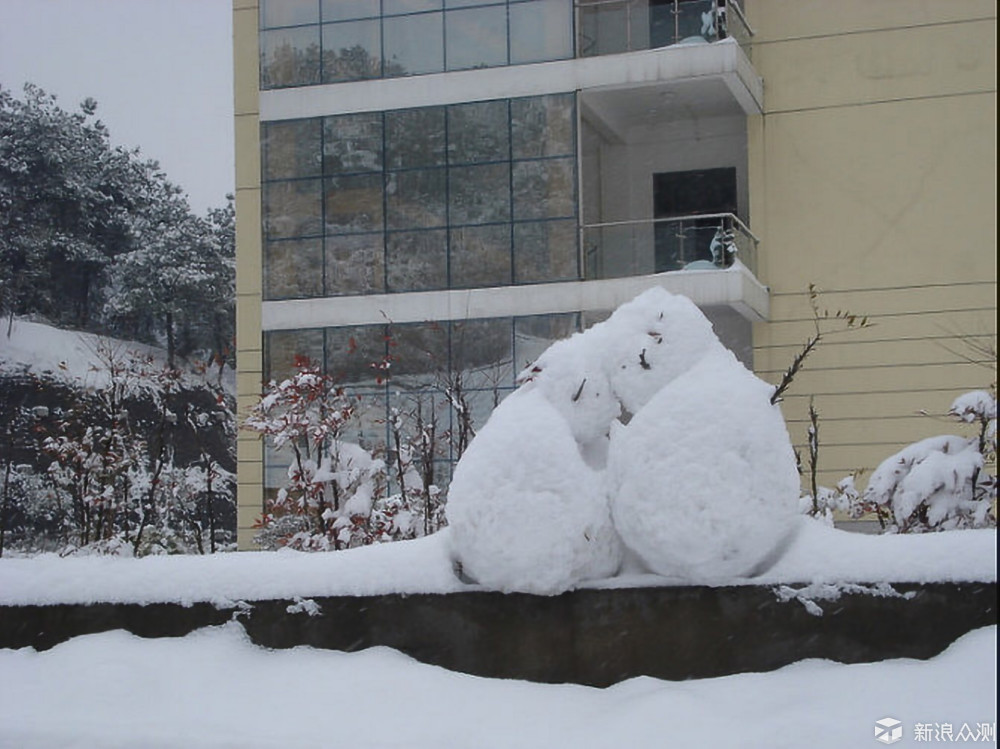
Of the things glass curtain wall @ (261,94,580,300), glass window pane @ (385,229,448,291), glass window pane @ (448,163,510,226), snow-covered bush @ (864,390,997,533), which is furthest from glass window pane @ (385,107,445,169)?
snow-covered bush @ (864,390,997,533)

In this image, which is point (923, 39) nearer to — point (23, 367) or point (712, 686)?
point (712, 686)

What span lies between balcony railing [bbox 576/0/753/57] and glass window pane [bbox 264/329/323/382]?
6.00 meters

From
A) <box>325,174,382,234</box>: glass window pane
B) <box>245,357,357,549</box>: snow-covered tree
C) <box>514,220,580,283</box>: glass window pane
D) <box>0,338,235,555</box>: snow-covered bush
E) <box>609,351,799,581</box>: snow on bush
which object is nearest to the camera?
<box>609,351,799,581</box>: snow on bush

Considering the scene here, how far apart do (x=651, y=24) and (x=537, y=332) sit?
5004 millimetres

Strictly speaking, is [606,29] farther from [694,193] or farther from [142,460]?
[142,460]

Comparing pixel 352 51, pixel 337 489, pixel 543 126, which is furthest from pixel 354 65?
pixel 337 489

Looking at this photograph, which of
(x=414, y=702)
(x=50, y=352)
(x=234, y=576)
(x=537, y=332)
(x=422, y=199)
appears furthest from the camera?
(x=50, y=352)

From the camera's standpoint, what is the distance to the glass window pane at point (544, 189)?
19.8 metres

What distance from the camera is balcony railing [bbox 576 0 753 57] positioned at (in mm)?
19844

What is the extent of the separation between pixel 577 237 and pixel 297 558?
1209 cm

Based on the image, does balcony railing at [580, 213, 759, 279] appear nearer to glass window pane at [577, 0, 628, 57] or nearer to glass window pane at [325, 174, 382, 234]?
glass window pane at [577, 0, 628, 57]

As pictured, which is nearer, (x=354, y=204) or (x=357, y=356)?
(x=357, y=356)

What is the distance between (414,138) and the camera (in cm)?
2056

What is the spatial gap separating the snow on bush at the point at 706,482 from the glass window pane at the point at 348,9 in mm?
14758
